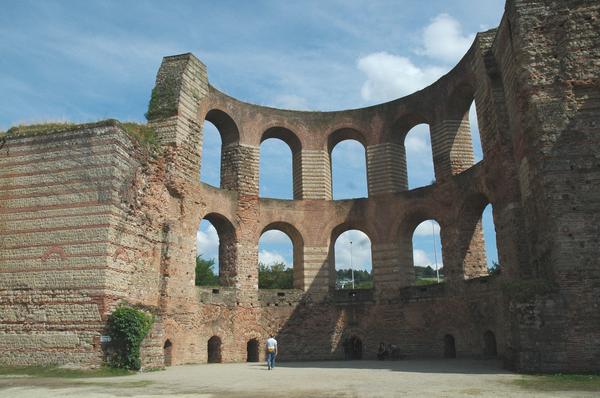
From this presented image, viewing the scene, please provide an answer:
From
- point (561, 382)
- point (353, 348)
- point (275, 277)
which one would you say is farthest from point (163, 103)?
point (275, 277)

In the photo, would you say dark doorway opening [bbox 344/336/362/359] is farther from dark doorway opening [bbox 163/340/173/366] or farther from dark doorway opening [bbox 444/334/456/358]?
dark doorway opening [bbox 163/340/173/366]

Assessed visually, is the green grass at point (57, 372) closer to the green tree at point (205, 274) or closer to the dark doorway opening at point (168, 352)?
the dark doorway opening at point (168, 352)

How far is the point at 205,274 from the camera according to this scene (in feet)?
159

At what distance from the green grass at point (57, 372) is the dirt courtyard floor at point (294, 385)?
709mm

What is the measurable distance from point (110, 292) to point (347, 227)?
1301cm

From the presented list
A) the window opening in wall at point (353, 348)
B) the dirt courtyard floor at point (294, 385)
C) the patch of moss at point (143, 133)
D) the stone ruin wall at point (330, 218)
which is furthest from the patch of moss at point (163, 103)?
the window opening in wall at point (353, 348)

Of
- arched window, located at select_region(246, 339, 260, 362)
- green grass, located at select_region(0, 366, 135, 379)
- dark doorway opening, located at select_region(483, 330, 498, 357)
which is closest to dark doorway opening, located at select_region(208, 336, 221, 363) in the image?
arched window, located at select_region(246, 339, 260, 362)

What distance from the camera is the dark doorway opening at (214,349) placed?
21516mm

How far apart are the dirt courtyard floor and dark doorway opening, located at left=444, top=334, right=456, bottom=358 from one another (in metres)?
7.07

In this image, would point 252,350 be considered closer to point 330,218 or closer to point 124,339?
point 330,218

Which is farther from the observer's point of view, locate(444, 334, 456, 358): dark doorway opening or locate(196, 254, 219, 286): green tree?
locate(196, 254, 219, 286): green tree

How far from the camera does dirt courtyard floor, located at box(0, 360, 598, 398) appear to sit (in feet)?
31.8

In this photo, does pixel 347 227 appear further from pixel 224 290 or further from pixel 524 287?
pixel 524 287

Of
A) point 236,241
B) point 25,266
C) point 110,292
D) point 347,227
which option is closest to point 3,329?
point 25,266
